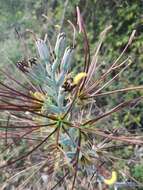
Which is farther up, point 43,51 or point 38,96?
point 43,51

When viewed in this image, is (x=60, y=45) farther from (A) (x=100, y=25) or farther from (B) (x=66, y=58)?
(A) (x=100, y=25)

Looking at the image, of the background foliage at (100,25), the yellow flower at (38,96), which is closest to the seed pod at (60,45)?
the yellow flower at (38,96)

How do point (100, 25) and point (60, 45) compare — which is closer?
point (60, 45)

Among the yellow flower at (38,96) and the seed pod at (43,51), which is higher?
the seed pod at (43,51)

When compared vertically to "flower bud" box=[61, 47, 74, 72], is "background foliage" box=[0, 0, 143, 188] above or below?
above

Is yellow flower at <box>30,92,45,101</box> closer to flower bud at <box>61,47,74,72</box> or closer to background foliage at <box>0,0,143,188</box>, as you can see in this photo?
flower bud at <box>61,47,74,72</box>

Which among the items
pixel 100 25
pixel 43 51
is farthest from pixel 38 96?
pixel 100 25

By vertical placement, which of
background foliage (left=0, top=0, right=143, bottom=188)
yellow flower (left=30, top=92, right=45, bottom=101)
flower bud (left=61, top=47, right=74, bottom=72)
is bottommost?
yellow flower (left=30, top=92, right=45, bottom=101)

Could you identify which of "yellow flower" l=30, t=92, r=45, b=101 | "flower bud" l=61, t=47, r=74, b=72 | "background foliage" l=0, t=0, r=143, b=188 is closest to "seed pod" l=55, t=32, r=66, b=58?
"flower bud" l=61, t=47, r=74, b=72

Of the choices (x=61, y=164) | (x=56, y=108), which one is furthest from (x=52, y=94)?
(x=61, y=164)

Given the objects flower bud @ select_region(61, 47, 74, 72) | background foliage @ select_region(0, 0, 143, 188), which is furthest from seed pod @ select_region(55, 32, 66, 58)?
background foliage @ select_region(0, 0, 143, 188)

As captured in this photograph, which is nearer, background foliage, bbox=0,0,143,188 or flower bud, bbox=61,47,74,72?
flower bud, bbox=61,47,74,72

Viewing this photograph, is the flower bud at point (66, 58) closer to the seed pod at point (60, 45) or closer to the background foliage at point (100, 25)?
the seed pod at point (60, 45)
